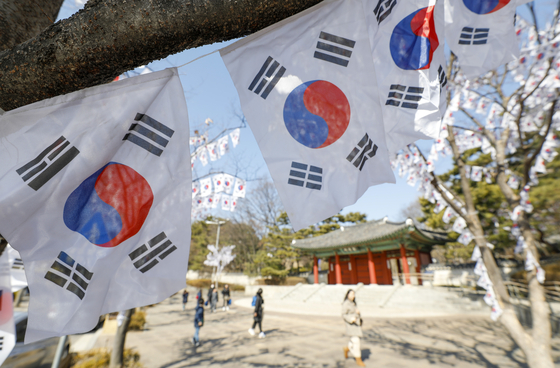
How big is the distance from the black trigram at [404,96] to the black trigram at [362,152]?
1.28ft

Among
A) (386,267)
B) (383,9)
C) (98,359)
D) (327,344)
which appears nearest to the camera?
(383,9)

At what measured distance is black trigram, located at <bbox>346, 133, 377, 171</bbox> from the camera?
153 centimetres

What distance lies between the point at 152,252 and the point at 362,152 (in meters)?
1.24

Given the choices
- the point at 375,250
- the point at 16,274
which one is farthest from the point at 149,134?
the point at 375,250

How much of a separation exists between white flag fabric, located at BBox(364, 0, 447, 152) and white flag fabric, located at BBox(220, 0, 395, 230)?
0.72ft

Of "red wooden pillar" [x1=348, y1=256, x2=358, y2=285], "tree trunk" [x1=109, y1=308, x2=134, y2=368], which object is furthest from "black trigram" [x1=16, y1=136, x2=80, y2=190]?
"red wooden pillar" [x1=348, y1=256, x2=358, y2=285]

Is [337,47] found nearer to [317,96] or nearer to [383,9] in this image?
[317,96]

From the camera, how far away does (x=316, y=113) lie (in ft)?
5.12

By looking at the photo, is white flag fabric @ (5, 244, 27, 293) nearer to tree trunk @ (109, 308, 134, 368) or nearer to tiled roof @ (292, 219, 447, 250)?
tree trunk @ (109, 308, 134, 368)

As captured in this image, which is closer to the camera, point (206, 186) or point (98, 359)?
point (98, 359)

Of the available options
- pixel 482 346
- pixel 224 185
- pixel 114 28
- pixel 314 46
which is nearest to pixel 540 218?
pixel 482 346

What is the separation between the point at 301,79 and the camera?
1574 mm

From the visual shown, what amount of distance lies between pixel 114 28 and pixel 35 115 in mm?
557

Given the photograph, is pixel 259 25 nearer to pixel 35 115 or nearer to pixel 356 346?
pixel 35 115
